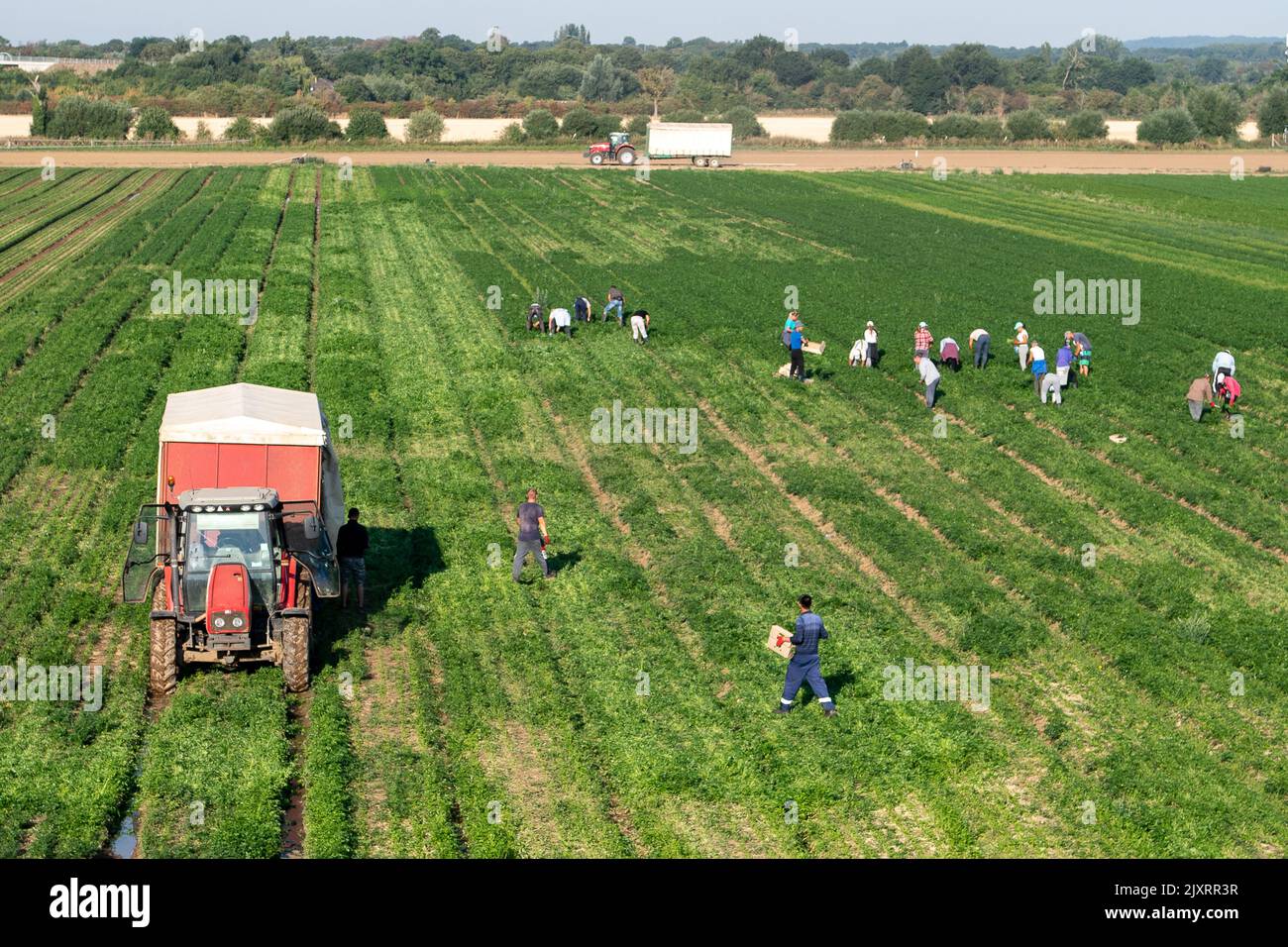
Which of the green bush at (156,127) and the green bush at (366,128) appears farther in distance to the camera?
the green bush at (156,127)

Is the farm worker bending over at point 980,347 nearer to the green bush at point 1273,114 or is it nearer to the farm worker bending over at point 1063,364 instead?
the farm worker bending over at point 1063,364

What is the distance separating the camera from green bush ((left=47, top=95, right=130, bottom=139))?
370ft

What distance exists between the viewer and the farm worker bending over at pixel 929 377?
32188 mm

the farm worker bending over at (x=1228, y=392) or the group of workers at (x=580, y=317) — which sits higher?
the group of workers at (x=580, y=317)

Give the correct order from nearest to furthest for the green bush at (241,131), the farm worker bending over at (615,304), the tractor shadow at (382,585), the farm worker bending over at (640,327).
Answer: the tractor shadow at (382,585), the farm worker bending over at (640,327), the farm worker bending over at (615,304), the green bush at (241,131)

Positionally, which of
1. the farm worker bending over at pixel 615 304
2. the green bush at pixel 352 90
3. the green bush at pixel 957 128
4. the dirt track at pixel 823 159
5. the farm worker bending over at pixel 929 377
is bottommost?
the farm worker bending over at pixel 929 377

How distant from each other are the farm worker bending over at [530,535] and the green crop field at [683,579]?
0.49m

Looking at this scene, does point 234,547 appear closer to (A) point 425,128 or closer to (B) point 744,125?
(A) point 425,128

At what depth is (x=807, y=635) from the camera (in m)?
16.4

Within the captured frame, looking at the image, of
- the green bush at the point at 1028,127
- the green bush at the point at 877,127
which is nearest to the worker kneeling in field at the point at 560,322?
the green bush at the point at 1028,127

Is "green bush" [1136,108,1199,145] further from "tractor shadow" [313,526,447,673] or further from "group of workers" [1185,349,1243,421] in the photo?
"tractor shadow" [313,526,447,673]

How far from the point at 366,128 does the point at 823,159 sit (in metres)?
35.5

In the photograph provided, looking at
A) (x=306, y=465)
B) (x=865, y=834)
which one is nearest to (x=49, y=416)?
(x=306, y=465)

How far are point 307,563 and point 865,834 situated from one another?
7.70 metres
